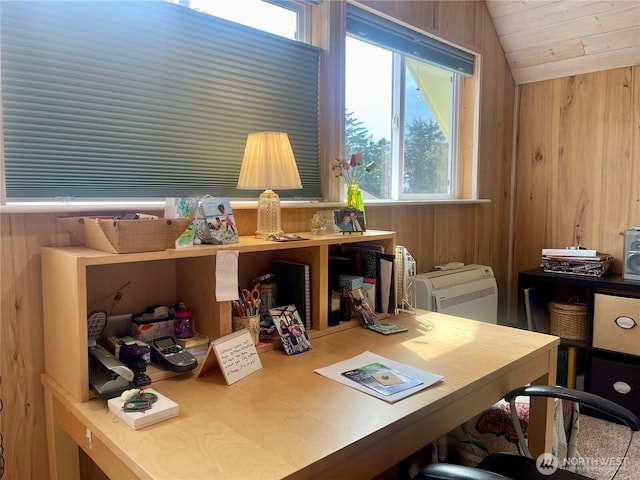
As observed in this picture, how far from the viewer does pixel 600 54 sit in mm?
2814

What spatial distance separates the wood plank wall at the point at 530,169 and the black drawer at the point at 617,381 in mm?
743

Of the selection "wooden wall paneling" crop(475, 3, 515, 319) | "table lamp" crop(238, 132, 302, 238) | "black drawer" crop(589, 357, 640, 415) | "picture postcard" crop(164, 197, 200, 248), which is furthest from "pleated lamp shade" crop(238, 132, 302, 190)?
"black drawer" crop(589, 357, 640, 415)

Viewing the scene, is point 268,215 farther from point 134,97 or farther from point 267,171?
point 134,97

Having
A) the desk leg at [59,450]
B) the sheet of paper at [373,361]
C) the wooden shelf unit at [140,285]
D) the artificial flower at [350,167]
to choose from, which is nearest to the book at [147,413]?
the wooden shelf unit at [140,285]

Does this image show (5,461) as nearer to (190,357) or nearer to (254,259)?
(190,357)

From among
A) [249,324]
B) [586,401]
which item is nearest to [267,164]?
[249,324]

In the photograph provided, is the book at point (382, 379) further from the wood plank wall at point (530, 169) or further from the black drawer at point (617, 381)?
the black drawer at point (617, 381)

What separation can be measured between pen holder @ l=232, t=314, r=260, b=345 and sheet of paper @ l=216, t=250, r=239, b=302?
0.10m

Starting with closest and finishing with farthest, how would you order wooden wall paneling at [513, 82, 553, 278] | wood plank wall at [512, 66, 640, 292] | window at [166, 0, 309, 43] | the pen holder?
1. the pen holder
2. window at [166, 0, 309, 43]
3. wood plank wall at [512, 66, 640, 292]
4. wooden wall paneling at [513, 82, 553, 278]

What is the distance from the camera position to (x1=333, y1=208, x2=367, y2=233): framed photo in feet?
6.02

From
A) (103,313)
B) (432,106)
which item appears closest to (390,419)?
(103,313)

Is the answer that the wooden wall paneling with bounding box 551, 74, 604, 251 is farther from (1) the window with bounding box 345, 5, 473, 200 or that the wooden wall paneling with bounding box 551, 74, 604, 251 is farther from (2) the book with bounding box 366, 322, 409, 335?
(2) the book with bounding box 366, 322, 409, 335

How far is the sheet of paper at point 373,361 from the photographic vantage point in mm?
1220

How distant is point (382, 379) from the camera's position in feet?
4.26
